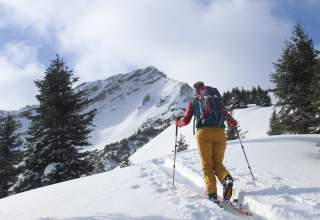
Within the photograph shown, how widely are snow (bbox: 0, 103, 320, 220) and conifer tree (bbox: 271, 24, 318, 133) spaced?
13708mm

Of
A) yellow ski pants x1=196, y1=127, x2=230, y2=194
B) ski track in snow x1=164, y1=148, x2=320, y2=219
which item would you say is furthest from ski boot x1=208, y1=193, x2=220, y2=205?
ski track in snow x1=164, y1=148, x2=320, y2=219

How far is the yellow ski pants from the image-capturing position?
8234 millimetres

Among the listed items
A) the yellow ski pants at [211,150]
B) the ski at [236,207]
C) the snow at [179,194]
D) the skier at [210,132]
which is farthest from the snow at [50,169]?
the ski at [236,207]

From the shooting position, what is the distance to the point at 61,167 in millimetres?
20734

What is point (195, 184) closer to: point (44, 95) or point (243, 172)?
point (243, 172)

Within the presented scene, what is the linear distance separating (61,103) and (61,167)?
3.84 metres

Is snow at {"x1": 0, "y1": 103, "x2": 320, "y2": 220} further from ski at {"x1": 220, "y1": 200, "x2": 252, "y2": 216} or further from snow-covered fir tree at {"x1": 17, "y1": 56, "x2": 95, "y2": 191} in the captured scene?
snow-covered fir tree at {"x1": 17, "y1": 56, "x2": 95, "y2": 191}

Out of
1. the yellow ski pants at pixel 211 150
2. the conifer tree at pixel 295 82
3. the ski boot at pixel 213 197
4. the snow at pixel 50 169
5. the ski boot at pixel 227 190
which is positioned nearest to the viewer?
the ski boot at pixel 227 190

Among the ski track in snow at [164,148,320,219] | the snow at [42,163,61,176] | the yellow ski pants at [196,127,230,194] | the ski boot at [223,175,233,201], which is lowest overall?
the snow at [42,163,61,176]

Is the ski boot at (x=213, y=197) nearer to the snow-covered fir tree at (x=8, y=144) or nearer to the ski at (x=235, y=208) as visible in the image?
the ski at (x=235, y=208)

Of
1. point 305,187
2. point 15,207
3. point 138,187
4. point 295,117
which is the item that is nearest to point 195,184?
point 138,187

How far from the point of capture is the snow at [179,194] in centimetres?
699

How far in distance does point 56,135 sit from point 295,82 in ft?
54.2

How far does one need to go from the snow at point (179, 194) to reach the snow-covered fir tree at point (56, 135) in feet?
30.5
